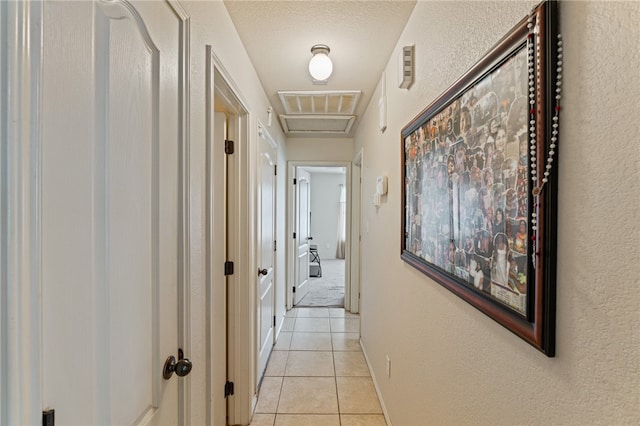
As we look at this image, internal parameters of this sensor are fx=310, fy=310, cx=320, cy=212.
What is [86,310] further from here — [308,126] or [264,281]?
[308,126]

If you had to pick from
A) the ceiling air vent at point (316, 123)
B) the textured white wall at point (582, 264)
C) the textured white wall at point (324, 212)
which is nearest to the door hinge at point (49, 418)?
the textured white wall at point (582, 264)

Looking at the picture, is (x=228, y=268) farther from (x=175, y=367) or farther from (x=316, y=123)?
(x=316, y=123)

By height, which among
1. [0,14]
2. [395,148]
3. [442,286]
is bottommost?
[442,286]

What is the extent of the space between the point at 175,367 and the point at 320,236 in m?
7.73

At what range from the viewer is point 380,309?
7.72 feet

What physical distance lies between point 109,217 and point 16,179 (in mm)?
252

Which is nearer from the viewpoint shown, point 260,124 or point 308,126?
point 260,124

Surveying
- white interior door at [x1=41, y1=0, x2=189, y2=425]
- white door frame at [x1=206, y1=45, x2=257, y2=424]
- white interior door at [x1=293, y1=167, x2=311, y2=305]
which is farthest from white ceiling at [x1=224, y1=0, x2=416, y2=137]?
white interior door at [x1=293, y1=167, x2=311, y2=305]

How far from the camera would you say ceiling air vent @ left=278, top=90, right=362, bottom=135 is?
267 centimetres

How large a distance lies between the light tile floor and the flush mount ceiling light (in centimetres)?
230

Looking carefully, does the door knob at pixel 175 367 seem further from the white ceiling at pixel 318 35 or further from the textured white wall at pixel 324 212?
the textured white wall at pixel 324 212

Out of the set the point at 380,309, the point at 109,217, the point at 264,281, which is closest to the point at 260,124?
the point at 264,281

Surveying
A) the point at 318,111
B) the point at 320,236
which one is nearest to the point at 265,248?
the point at 318,111

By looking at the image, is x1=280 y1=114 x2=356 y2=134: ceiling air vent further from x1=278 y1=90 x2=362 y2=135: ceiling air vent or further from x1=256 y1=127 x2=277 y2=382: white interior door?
x1=256 y1=127 x2=277 y2=382: white interior door
